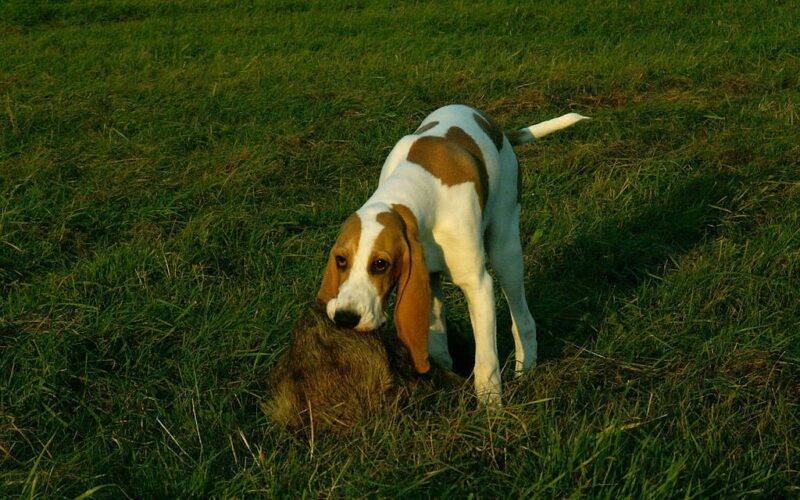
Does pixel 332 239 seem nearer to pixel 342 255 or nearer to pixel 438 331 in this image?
pixel 438 331

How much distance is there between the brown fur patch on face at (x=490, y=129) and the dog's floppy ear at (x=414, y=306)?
117 centimetres

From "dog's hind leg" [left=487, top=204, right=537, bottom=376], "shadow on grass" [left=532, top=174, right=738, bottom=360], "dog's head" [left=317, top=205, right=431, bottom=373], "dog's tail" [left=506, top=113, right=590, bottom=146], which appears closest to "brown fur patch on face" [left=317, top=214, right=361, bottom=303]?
"dog's head" [left=317, top=205, right=431, bottom=373]

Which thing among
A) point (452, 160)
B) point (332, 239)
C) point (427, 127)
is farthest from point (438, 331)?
point (332, 239)

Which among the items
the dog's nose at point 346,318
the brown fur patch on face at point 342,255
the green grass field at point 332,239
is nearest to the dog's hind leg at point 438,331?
the green grass field at point 332,239

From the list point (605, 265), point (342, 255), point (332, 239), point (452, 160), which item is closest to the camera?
point (342, 255)

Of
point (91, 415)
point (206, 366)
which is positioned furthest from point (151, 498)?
point (206, 366)

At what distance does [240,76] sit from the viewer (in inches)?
328

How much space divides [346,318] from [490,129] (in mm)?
1618

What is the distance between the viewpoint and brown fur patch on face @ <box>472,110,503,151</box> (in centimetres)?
440

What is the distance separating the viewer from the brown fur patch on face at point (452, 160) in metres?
3.84

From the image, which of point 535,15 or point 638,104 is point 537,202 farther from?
point 535,15

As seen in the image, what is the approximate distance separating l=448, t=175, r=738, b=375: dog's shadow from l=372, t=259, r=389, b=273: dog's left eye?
113 cm

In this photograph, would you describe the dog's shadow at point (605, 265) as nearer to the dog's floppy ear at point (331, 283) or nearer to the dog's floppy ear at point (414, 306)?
the dog's floppy ear at point (414, 306)

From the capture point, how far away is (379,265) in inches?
128
